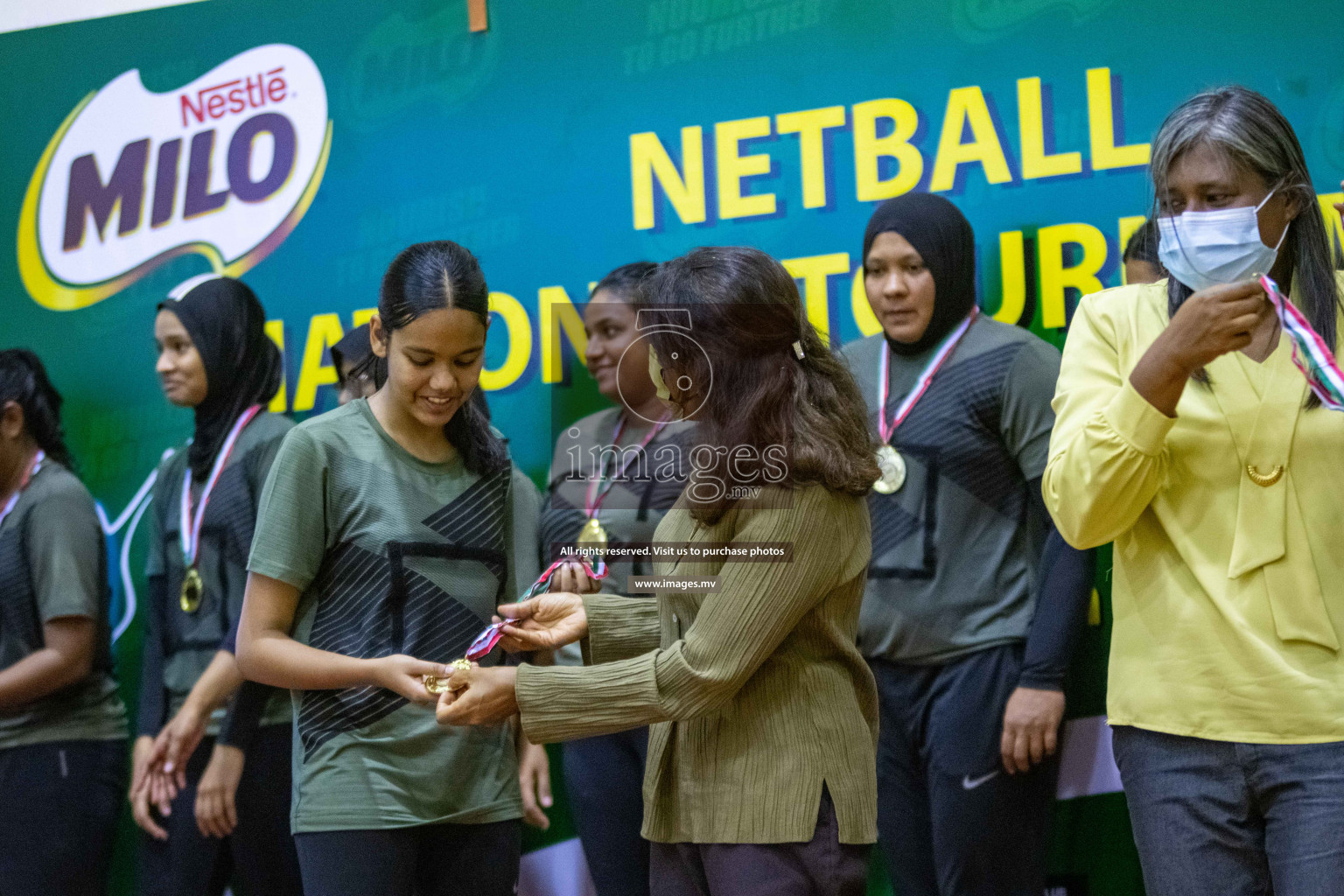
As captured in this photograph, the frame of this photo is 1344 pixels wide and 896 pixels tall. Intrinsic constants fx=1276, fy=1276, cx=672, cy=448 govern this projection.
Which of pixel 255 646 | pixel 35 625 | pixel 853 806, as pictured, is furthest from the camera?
pixel 35 625

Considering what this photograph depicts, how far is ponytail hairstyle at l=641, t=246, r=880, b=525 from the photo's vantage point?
5.76 ft

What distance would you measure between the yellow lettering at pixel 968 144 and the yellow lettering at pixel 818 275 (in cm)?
31

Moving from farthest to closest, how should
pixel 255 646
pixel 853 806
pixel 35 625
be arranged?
pixel 35 625 < pixel 255 646 < pixel 853 806

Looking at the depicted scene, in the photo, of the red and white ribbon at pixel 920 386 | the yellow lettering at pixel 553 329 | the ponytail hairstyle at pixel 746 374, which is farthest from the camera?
the yellow lettering at pixel 553 329

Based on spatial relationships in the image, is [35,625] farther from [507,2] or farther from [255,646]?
[507,2]

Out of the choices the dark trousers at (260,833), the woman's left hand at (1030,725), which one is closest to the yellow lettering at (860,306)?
the woman's left hand at (1030,725)

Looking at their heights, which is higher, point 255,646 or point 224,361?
point 224,361

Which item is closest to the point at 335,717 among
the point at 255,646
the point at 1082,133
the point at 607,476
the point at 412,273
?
the point at 255,646

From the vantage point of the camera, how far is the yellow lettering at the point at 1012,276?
10.9 ft

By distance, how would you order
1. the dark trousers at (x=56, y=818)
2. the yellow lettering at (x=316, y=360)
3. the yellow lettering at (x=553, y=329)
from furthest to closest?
the yellow lettering at (x=316, y=360) < the yellow lettering at (x=553, y=329) < the dark trousers at (x=56, y=818)

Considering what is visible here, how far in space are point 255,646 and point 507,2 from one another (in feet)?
7.86

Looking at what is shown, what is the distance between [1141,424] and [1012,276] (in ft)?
5.59

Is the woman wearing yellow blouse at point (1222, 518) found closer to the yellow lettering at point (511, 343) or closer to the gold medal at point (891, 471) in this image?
the gold medal at point (891, 471)

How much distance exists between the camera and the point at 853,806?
1.71 meters
